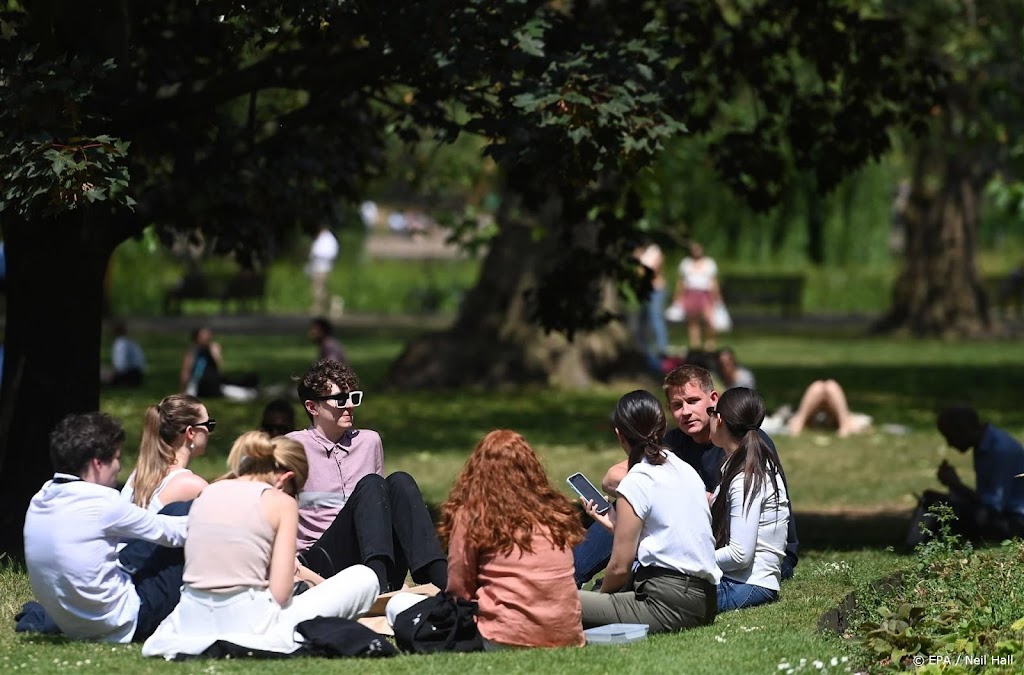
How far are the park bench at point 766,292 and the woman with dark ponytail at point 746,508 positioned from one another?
1292 inches

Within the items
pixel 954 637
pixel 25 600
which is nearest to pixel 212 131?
pixel 25 600

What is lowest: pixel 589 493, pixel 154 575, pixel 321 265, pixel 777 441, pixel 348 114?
pixel 777 441

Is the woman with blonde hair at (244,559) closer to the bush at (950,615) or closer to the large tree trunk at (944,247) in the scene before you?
the bush at (950,615)

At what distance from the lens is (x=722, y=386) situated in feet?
61.6

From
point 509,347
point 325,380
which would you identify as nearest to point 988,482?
point 325,380

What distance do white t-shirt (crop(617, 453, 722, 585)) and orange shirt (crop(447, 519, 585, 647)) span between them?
451 mm

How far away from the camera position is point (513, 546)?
25.0ft

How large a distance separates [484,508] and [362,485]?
3.84 ft

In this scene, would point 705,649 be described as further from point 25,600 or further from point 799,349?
point 799,349

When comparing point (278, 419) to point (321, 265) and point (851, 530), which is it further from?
point (321, 265)

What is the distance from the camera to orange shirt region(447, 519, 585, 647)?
25.1 feet

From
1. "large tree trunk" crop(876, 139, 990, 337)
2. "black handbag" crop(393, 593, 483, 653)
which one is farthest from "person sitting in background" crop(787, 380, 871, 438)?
"large tree trunk" crop(876, 139, 990, 337)

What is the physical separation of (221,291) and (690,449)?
3042 cm

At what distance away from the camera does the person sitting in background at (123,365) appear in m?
22.5
